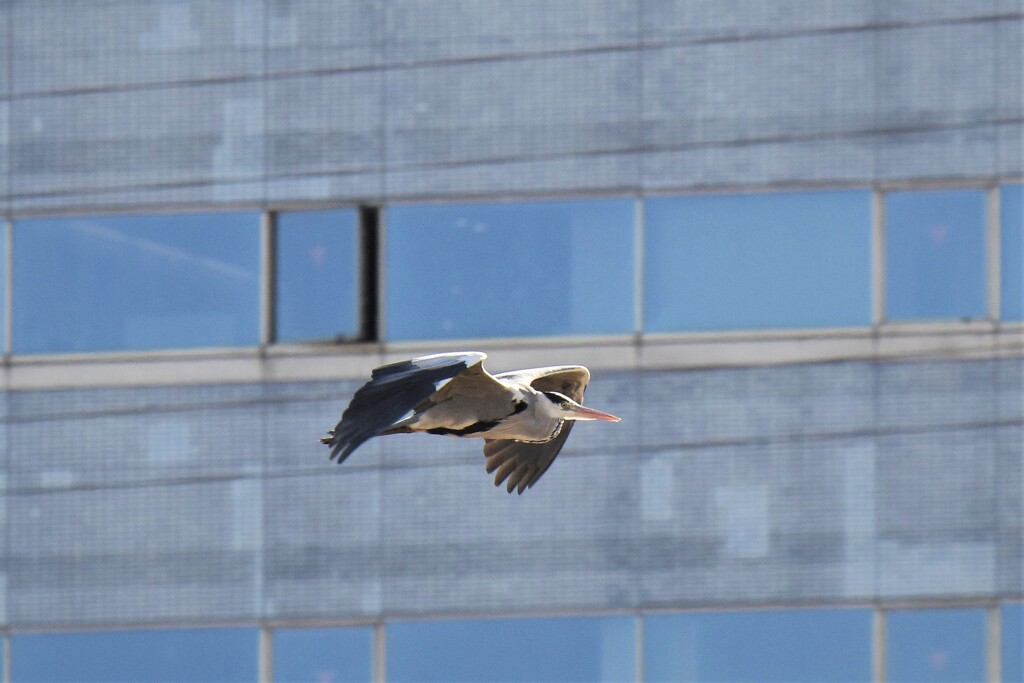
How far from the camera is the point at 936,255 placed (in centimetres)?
1276

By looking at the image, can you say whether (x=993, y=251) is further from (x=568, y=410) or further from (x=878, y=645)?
(x=568, y=410)

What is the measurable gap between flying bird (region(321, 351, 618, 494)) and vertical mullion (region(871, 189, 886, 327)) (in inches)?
127

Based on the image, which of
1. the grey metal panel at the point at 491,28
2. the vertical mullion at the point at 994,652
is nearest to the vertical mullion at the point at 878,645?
the vertical mullion at the point at 994,652

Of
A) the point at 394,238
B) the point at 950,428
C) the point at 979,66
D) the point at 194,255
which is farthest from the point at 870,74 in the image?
the point at 194,255

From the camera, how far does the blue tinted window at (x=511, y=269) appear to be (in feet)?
42.3

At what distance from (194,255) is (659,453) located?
3.12 metres

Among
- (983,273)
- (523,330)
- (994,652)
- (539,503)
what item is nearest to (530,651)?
(539,503)

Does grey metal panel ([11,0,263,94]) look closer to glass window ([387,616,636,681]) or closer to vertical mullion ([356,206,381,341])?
vertical mullion ([356,206,381,341])

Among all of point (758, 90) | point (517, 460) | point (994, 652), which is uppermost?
point (758, 90)

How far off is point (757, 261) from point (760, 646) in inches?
90.2

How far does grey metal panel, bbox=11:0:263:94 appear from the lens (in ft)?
43.5

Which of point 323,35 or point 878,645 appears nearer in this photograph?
point 878,645

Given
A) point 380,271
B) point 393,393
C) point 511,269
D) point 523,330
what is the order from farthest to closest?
point 380,271 → point 511,269 → point 523,330 → point 393,393

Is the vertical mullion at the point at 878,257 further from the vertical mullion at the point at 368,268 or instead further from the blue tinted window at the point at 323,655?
the blue tinted window at the point at 323,655
